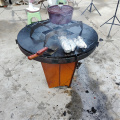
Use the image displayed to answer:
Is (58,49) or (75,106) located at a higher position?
(58,49)

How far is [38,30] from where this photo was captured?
7.07 feet

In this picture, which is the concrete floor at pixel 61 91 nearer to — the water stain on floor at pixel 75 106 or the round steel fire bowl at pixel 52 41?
the water stain on floor at pixel 75 106

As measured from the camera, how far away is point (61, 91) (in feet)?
8.45

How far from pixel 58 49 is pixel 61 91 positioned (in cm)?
122

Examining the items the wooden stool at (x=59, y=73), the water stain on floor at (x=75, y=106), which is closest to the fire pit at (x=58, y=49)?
the wooden stool at (x=59, y=73)

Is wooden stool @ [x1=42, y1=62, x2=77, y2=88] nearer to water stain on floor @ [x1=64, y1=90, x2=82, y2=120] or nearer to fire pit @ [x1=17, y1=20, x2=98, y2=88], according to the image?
fire pit @ [x1=17, y1=20, x2=98, y2=88]

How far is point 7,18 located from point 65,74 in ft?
15.5

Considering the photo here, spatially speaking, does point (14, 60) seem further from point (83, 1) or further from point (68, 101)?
point (83, 1)

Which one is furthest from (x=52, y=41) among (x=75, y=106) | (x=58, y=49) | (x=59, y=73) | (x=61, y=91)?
(x=75, y=106)

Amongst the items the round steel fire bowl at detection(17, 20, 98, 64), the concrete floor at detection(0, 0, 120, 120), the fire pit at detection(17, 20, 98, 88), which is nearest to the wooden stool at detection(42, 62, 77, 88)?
the fire pit at detection(17, 20, 98, 88)

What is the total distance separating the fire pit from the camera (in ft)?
5.19

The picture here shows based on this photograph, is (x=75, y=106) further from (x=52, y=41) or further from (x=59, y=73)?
(x=52, y=41)

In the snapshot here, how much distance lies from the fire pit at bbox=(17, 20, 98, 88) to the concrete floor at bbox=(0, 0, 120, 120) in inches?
12.6

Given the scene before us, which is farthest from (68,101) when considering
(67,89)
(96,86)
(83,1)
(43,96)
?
(83,1)
